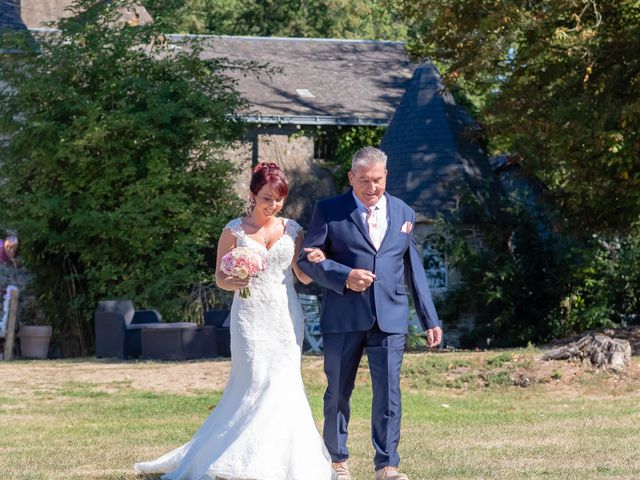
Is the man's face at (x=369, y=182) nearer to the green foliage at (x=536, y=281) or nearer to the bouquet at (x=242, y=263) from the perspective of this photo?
the bouquet at (x=242, y=263)

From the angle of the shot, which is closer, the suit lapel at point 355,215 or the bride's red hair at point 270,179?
the suit lapel at point 355,215

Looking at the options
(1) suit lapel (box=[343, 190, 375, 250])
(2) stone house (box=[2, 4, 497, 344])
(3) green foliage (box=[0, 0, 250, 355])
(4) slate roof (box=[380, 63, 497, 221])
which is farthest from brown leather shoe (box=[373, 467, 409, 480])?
(4) slate roof (box=[380, 63, 497, 221])

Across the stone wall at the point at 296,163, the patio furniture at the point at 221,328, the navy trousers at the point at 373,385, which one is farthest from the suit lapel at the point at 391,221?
the stone wall at the point at 296,163

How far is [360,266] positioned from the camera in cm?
773

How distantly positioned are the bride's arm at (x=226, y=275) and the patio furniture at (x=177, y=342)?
12.5 m

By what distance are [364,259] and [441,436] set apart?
11.5 feet

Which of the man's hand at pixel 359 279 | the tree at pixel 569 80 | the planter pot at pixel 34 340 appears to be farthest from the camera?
the planter pot at pixel 34 340

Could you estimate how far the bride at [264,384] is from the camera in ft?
24.7

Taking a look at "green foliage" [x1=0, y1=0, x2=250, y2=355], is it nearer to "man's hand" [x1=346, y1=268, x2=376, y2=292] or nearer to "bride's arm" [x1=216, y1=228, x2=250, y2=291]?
"bride's arm" [x1=216, y1=228, x2=250, y2=291]

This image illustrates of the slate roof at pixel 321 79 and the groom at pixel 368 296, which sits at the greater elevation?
the slate roof at pixel 321 79

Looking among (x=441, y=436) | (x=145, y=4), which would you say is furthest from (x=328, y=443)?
(x=145, y=4)

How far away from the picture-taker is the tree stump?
614 inches

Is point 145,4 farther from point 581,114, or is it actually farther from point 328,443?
point 328,443

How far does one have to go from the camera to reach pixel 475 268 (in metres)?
26.5
